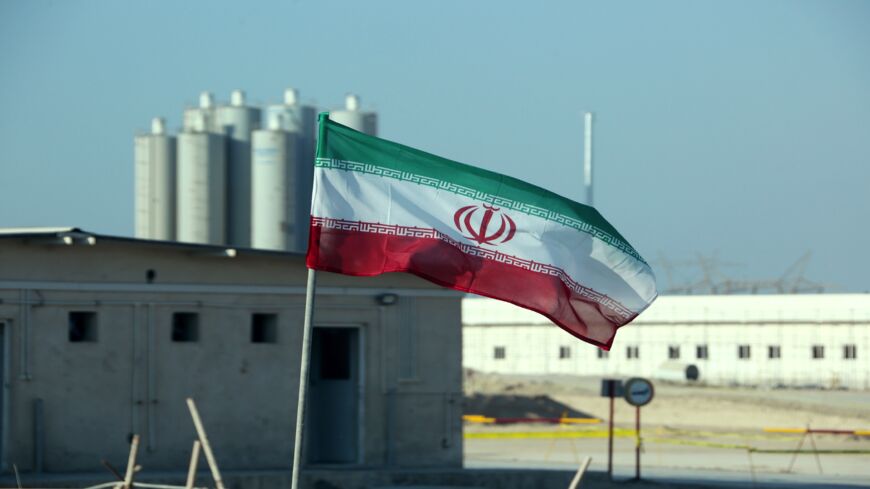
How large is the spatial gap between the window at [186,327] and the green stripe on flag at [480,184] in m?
11.0

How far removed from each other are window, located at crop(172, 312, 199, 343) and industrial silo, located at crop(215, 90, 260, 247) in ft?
108

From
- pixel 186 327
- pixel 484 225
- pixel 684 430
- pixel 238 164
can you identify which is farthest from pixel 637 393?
pixel 238 164

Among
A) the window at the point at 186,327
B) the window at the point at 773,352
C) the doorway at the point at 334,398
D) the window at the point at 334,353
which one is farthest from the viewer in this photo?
the window at the point at 773,352

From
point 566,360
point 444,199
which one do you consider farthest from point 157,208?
point 444,199

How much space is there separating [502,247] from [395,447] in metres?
12.5

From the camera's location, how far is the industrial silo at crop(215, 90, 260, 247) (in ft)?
180

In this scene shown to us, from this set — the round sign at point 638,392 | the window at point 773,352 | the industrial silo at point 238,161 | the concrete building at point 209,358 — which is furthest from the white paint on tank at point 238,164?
the concrete building at point 209,358

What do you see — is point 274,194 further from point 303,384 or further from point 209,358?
point 303,384

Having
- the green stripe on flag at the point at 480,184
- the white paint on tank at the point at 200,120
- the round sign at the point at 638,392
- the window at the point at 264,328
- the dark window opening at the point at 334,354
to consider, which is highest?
the white paint on tank at the point at 200,120

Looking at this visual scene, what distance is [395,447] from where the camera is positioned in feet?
74.4

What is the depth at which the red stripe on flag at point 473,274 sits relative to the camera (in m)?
10.4

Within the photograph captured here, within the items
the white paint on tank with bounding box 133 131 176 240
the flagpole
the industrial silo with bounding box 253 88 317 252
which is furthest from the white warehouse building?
the flagpole

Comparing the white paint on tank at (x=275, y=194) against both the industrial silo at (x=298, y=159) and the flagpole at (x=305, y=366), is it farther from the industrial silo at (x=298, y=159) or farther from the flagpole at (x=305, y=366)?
the flagpole at (x=305, y=366)

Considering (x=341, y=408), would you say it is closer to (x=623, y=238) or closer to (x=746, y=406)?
(x=623, y=238)
